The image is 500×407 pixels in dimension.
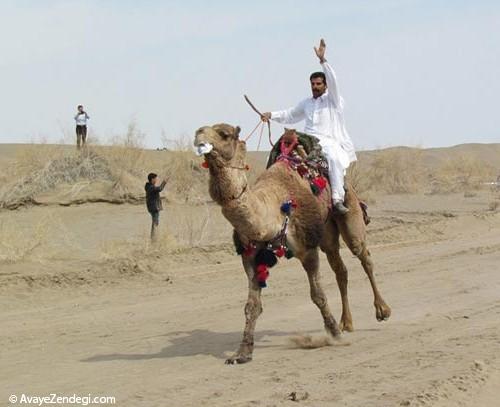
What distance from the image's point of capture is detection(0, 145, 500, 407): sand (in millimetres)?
7461

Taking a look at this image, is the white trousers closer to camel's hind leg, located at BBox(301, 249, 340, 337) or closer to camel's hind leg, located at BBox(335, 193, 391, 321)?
camel's hind leg, located at BBox(335, 193, 391, 321)

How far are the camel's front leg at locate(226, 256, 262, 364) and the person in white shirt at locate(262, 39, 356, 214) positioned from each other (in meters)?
1.64

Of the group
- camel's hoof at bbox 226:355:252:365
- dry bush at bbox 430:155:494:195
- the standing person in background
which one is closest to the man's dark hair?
camel's hoof at bbox 226:355:252:365

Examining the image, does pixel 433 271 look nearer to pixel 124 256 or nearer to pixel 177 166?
pixel 124 256

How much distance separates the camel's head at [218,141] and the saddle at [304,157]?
161cm

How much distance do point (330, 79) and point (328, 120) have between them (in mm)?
510

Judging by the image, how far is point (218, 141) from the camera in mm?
7891

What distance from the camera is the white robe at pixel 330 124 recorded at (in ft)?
33.2

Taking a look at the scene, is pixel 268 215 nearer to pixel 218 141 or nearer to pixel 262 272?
pixel 262 272

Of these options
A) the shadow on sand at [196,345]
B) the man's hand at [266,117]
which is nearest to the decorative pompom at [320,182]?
the man's hand at [266,117]

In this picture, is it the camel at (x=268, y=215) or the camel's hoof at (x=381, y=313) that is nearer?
the camel at (x=268, y=215)

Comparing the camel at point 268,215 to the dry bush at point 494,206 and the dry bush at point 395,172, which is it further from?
the dry bush at point 395,172

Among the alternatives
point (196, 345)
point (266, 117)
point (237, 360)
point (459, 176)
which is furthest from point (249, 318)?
point (459, 176)

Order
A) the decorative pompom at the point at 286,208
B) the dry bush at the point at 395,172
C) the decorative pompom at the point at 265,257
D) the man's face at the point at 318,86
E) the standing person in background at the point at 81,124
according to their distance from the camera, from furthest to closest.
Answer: the dry bush at the point at 395,172, the standing person in background at the point at 81,124, the man's face at the point at 318,86, the decorative pompom at the point at 286,208, the decorative pompom at the point at 265,257
